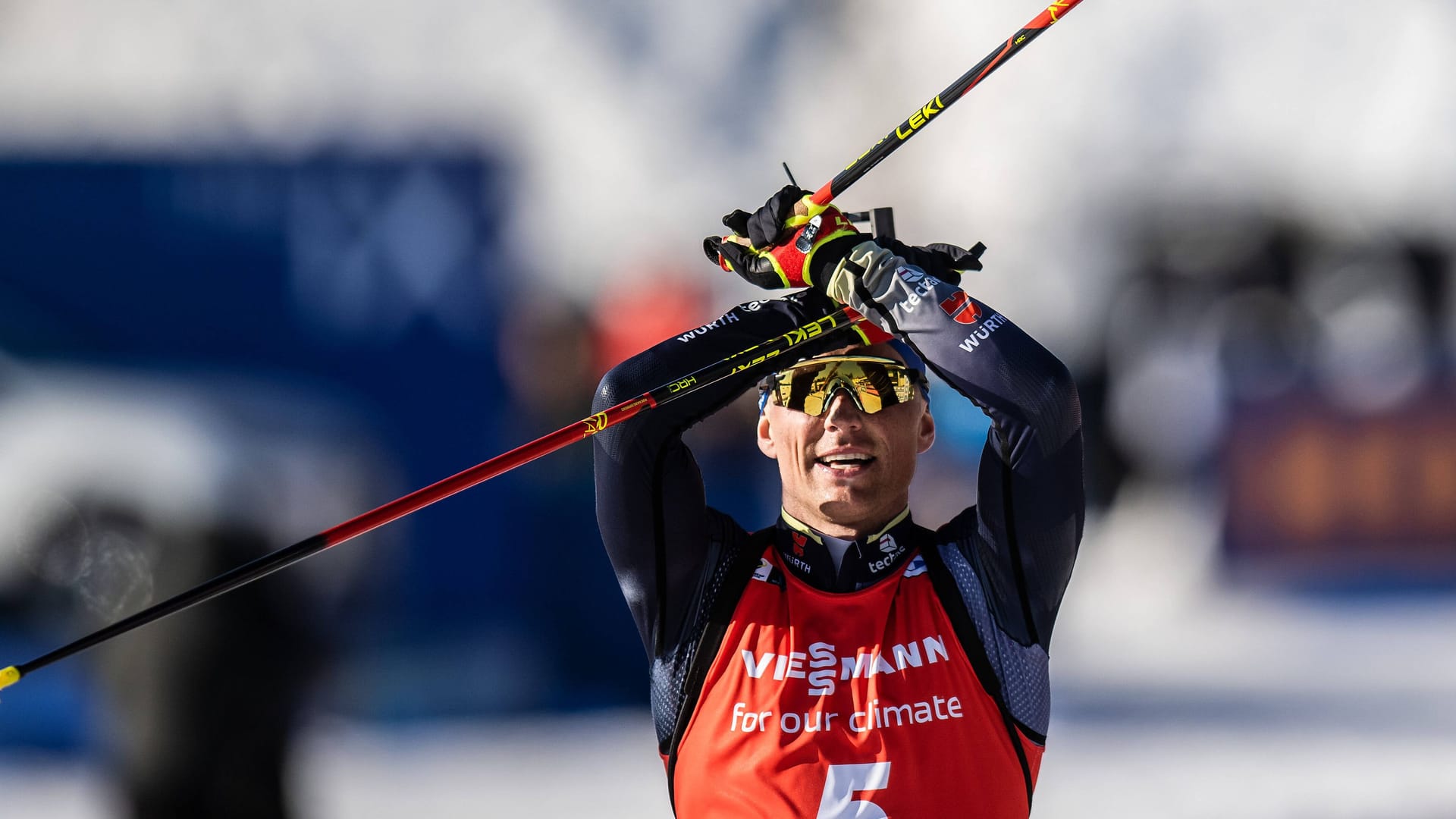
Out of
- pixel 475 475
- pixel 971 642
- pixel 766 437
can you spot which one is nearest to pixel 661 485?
pixel 766 437

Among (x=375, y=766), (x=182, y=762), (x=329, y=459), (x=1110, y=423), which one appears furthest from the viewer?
(x=1110, y=423)

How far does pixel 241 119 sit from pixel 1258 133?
19.9 feet

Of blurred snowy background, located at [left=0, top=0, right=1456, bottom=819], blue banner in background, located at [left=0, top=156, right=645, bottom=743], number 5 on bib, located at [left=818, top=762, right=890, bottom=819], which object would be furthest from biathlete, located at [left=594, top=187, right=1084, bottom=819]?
blue banner in background, located at [left=0, top=156, right=645, bottom=743]

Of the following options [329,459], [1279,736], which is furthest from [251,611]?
[1279,736]

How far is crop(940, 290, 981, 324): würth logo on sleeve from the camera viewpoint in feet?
8.69

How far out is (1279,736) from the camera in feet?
22.1

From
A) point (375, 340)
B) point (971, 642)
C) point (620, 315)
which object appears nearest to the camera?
point (971, 642)

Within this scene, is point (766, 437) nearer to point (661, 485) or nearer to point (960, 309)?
point (661, 485)

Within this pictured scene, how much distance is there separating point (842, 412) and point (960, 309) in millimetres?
327

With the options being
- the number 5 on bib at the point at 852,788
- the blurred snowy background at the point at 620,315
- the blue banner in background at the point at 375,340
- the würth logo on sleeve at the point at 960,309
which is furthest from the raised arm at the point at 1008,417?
the blue banner in background at the point at 375,340

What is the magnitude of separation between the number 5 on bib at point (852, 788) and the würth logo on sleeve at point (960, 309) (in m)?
0.87

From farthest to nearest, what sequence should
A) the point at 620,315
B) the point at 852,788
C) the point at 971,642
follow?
the point at 620,315
the point at 971,642
the point at 852,788

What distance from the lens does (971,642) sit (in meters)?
2.78

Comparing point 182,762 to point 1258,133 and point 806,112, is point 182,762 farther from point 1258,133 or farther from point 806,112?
point 1258,133
